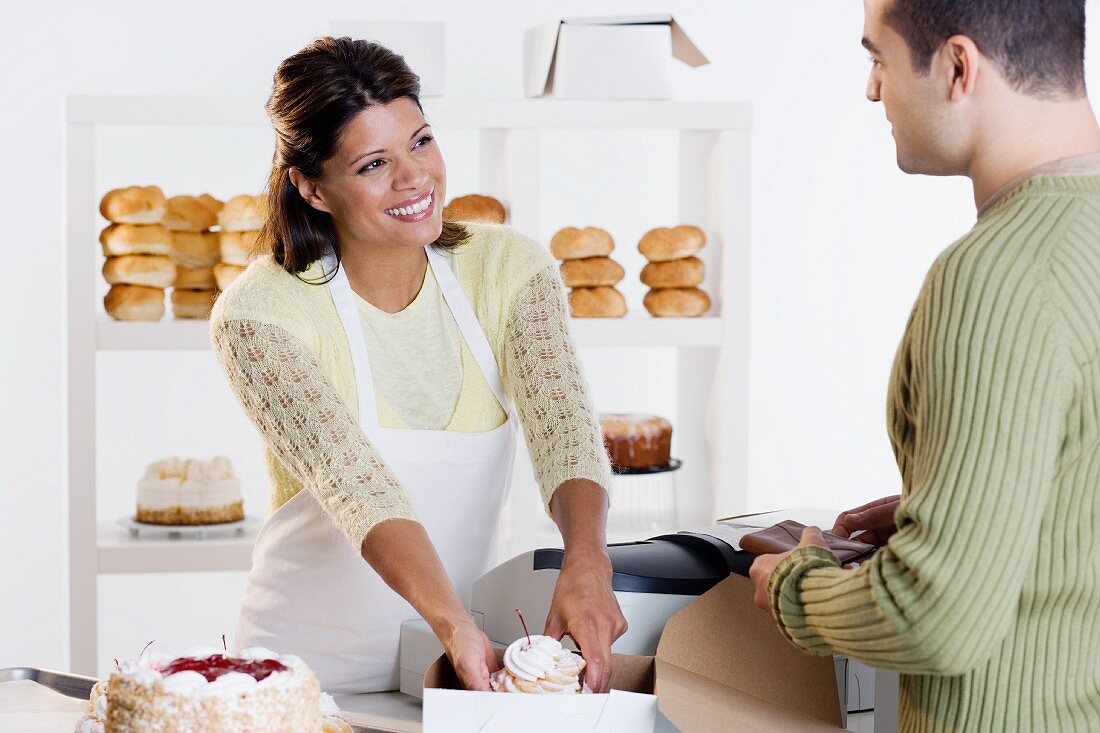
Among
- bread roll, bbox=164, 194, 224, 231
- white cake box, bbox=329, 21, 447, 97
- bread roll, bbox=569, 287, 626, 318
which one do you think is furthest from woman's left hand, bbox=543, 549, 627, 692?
bread roll, bbox=164, 194, 224, 231

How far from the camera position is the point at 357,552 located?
1.69 metres

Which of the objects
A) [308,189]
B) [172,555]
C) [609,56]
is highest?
[609,56]

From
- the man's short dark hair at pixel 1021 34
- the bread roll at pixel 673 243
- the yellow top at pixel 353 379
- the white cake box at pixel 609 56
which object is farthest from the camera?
the bread roll at pixel 673 243

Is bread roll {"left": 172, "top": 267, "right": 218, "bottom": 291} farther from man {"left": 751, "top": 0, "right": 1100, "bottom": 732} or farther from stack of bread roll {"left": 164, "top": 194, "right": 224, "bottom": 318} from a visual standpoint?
man {"left": 751, "top": 0, "right": 1100, "bottom": 732}

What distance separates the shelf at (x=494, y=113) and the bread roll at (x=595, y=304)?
406mm

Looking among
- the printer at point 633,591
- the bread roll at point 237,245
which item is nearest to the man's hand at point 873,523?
the printer at point 633,591

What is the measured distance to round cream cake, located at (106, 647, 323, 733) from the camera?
0.85 meters

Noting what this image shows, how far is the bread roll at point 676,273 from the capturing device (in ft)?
9.83

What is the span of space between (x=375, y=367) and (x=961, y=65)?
40.5 inches

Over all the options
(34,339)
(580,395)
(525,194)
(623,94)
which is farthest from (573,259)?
(34,339)

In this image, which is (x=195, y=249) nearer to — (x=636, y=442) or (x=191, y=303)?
(x=191, y=303)

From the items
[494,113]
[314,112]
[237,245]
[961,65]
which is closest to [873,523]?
[961,65]

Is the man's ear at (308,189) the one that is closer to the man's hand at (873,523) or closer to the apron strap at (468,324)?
the apron strap at (468,324)

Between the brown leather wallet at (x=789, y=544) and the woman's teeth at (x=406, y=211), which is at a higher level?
the woman's teeth at (x=406, y=211)
